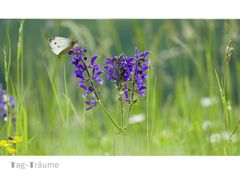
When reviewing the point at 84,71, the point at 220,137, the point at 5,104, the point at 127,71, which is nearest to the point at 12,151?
the point at 5,104

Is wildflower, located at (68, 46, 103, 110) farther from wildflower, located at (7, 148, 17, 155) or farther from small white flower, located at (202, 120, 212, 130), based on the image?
small white flower, located at (202, 120, 212, 130)

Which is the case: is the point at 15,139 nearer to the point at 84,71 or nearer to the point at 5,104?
the point at 5,104

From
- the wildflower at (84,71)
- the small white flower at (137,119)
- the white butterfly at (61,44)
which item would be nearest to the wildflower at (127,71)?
the wildflower at (84,71)

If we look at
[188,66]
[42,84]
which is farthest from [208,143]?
[42,84]

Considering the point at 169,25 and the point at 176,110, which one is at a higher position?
the point at 169,25
